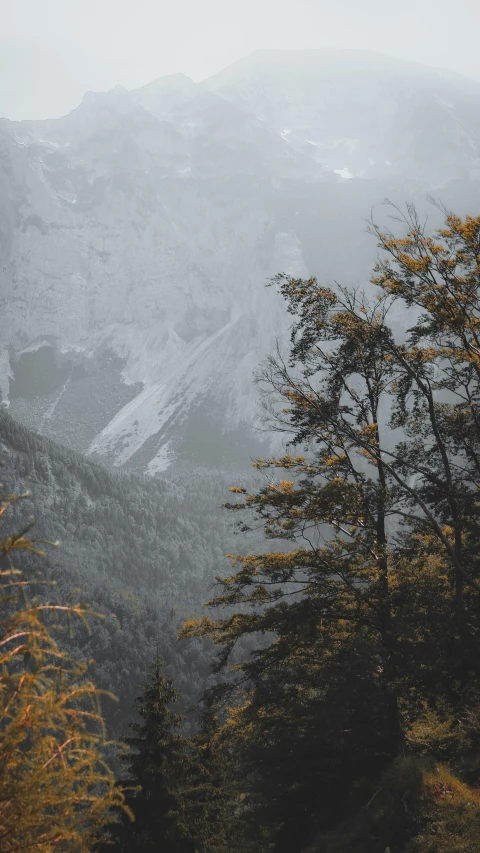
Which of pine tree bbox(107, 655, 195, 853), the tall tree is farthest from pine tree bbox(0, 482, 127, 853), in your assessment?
pine tree bbox(107, 655, 195, 853)

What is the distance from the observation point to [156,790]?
1571 centimetres

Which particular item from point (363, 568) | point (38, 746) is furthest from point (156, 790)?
point (38, 746)

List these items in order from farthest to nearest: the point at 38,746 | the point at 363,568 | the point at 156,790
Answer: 1. the point at 156,790
2. the point at 363,568
3. the point at 38,746

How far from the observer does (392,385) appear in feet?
44.7

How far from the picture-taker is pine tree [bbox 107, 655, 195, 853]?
15.0 metres

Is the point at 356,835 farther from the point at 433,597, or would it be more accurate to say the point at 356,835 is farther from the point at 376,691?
the point at 433,597

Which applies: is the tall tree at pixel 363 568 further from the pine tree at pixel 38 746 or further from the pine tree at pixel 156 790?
the pine tree at pixel 38 746

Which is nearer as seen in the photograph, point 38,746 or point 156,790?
point 38,746

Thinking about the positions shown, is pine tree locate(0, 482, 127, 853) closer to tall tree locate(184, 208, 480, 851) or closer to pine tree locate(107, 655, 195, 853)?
tall tree locate(184, 208, 480, 851)

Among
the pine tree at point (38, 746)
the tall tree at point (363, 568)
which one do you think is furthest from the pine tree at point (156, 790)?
the pine tree at point (38, 746)

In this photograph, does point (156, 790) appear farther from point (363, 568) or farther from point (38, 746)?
point (38, 746)

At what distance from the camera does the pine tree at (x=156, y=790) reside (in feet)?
49.1

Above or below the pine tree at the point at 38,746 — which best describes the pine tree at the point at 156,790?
below

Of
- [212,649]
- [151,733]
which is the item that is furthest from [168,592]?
[151,733]
